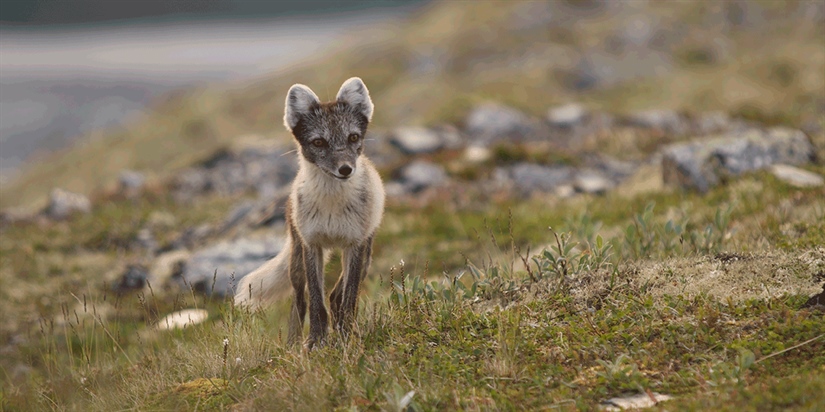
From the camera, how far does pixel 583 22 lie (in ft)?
309

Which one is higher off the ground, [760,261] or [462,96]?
[760,261]

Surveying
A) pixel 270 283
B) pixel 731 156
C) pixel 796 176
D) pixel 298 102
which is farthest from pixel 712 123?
pixel 298 102

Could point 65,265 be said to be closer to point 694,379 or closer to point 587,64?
point 694,379

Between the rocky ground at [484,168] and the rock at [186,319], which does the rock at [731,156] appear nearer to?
the rocky ground at [484,168]

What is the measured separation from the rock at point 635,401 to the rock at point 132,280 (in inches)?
425

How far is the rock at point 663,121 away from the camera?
83.4 feet

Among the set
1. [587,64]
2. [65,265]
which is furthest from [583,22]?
[65,265]

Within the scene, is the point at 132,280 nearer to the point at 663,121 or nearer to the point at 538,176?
the point at 538,176

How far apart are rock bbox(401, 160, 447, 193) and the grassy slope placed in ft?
102

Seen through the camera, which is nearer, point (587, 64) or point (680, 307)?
point (680, 307)

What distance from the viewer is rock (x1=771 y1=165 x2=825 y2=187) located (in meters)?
11.3

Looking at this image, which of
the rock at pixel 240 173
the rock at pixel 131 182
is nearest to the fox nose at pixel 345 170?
the rock at pixel 240 173

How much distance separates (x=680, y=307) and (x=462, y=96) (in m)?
27.5

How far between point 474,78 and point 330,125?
6929 cm
